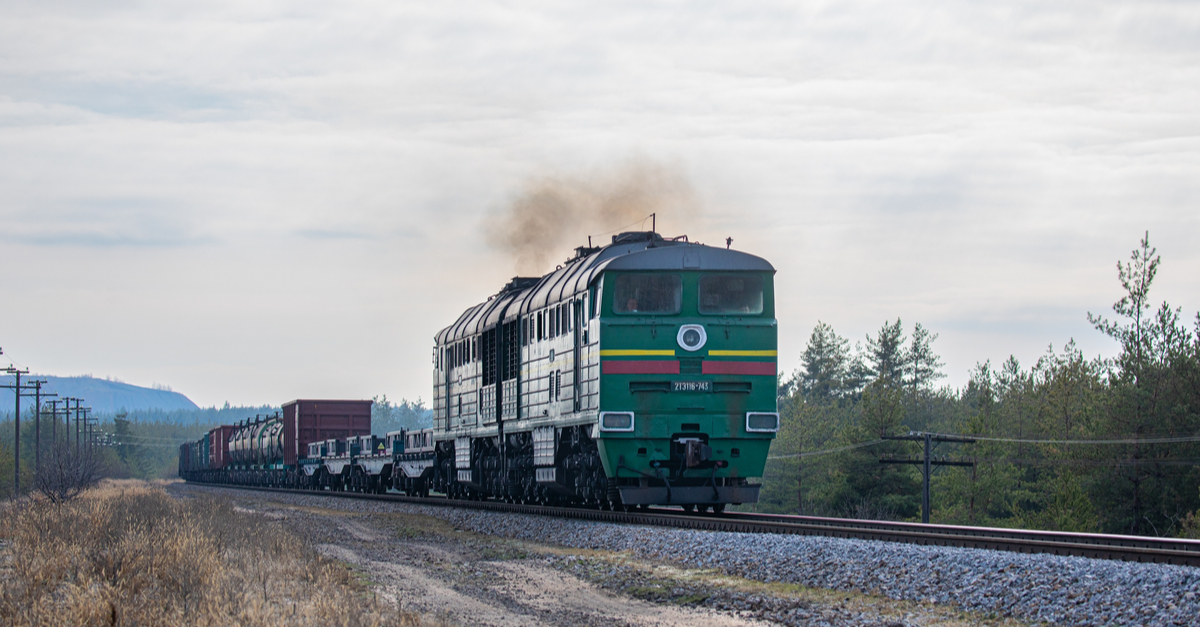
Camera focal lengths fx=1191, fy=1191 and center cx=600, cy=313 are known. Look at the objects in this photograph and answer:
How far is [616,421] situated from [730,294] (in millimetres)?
2863

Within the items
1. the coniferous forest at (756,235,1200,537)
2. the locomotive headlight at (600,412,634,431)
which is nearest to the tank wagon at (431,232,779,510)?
the locomotive headlight at (600,412,634,431)

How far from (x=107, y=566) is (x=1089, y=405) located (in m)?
45.1

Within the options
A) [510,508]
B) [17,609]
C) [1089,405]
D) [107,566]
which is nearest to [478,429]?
[510,508]

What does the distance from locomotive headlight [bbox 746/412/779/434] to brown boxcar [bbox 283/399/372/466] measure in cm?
3269

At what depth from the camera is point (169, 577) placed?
12484 millimetres

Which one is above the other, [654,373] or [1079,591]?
[654,373]

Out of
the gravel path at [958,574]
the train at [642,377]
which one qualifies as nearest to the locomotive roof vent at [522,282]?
the train at [642,377]

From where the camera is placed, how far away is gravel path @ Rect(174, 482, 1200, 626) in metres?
9.45

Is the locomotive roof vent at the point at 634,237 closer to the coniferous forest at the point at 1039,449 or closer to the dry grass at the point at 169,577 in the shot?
the dry grass at the point at 169,577

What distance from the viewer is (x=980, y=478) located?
176 feet

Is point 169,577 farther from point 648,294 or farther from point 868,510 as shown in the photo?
point 868,510

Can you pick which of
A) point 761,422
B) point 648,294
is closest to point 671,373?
point 648,294

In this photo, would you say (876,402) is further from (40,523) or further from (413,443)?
(40,523)

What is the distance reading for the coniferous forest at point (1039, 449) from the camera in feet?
134
